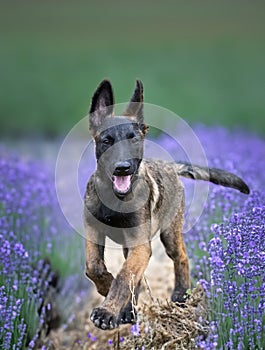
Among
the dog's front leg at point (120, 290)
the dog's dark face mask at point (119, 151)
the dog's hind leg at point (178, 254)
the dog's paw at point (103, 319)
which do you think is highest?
the dog's dark face mask at point (119, 151)

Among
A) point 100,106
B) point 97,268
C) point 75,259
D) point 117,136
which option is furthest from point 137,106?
point 75,259

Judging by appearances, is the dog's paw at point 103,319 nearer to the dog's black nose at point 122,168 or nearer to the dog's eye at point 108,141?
the dog's black nose at point 122,168

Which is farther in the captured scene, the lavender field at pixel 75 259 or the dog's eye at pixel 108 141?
the dog's eye at pixel 108 141

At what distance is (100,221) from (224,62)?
8038 millimetres

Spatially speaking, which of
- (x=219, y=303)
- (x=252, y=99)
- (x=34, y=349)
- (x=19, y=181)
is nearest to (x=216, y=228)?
(x=219, y=303)

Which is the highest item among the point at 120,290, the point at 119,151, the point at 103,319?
the point at 119,151

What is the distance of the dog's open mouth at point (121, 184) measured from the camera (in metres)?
4.21

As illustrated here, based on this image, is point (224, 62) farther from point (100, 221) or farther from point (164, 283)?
point (100, 221)

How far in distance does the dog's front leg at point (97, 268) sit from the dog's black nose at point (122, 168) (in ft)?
1.79

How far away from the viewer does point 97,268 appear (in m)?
4.30

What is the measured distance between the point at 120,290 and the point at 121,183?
66 cm

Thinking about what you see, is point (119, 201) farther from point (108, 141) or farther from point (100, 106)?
point (100, 106)

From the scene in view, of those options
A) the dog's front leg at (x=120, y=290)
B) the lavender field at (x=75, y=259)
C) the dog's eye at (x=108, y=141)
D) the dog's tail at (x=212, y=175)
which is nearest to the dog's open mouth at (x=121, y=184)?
the dog's eye at (x=108, y=141)

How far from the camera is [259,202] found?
15.9 ft
